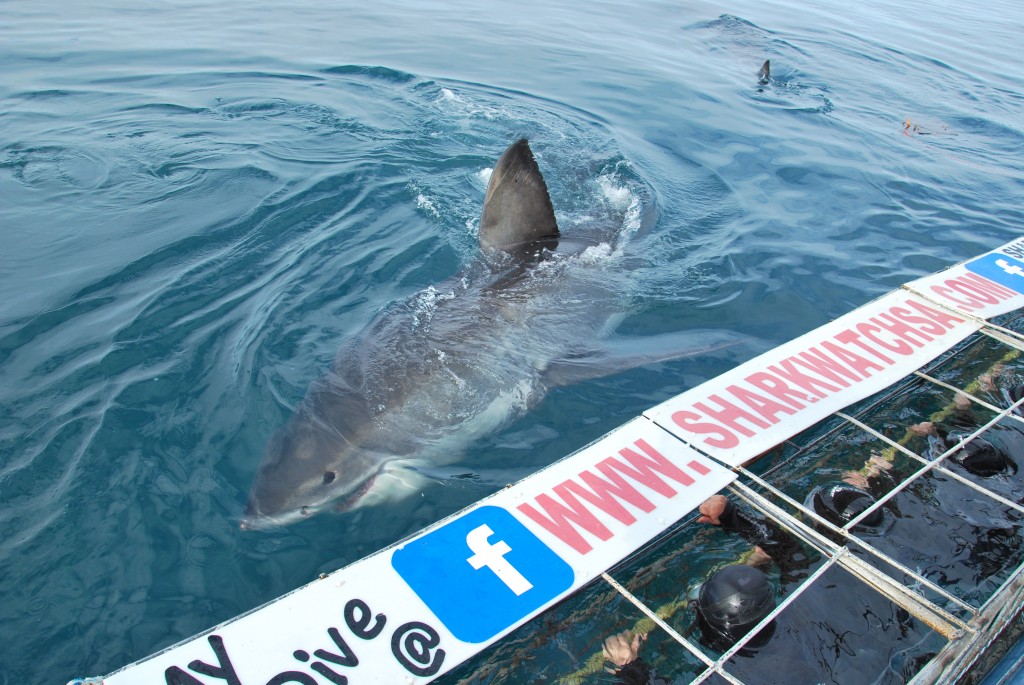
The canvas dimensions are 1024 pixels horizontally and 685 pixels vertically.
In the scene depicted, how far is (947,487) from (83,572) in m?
4.68

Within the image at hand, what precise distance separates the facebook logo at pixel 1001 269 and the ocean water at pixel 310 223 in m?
0.89

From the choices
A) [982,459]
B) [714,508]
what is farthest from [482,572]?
[982,459]

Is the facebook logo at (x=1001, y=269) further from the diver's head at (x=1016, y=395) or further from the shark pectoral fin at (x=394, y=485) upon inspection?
the shark pectoral fin at (x=394, y=485)

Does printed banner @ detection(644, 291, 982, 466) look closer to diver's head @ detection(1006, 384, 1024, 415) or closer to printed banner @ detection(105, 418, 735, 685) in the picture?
printed banner @ detection(105, 418, 735, 685)

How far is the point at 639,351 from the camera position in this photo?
5.37 m

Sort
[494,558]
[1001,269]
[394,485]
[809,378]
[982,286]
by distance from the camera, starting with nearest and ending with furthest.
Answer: [494,558] < [394,485] < [809,378] < [982,286] < [1001,269]

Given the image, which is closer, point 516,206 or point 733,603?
point 733,603

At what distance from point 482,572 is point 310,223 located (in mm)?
4910

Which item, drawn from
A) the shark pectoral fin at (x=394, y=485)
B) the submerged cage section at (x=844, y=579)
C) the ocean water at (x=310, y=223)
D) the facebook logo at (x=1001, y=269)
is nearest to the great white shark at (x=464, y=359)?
the shark pectoral fin at (x=394, y=485)

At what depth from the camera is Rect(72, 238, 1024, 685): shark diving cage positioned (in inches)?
107

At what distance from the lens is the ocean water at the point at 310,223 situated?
3762mm

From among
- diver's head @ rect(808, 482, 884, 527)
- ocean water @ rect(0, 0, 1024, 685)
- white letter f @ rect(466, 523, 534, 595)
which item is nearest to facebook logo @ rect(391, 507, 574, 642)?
white letter f @ rect(466, 523, 534, 595)

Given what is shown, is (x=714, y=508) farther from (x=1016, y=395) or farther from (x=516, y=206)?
(x=516, y=206)

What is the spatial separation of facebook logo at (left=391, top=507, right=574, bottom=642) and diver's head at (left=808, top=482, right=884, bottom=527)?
1626mm
